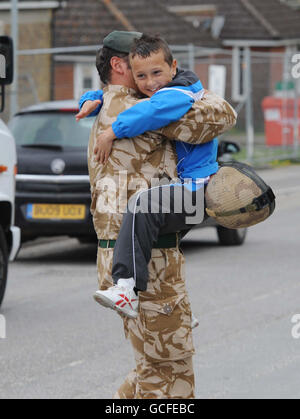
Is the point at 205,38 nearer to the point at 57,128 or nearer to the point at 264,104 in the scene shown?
the point at 264,104

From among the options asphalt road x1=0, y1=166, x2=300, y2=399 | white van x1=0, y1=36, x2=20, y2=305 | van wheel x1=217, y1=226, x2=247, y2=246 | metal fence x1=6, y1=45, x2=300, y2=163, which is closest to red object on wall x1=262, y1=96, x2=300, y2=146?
metal fence x1=6, y1=45, x2=300, y2=163

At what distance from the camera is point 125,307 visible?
380cm

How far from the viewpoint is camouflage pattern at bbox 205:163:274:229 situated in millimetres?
3818

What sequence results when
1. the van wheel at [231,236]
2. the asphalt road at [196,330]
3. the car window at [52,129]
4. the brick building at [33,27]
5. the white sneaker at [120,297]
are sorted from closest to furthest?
1. the white sneaker at [120,297]
2. the asphalt road at [196,330]
3. the car window at [52,129]
4. the van wheel at [231,236]
5. the brick building at [33,27]

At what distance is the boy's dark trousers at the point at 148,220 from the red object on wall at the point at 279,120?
22933 millimetres

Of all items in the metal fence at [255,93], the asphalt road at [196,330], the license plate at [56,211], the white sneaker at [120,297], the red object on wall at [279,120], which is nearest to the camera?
the white sneaker at [120,297]

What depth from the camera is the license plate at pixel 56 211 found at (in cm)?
1061

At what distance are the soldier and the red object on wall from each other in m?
22.8

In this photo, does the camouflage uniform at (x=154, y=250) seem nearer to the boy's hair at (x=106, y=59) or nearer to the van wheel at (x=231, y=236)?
the boy's hair at (x=106, y=59)

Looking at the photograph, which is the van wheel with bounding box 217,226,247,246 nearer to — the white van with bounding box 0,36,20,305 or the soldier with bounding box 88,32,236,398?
the white van with bounding box 0,36,20,305

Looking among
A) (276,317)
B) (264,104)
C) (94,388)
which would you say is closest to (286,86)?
(264,104)

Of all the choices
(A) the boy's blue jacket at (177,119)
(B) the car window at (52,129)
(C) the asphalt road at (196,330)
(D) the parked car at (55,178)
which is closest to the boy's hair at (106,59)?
(A) the boy's blue jacket at (177,119)

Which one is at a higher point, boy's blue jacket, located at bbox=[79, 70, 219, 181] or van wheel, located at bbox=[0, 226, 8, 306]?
boy's blue jacket, located at bbox=[79, 70, 219, 181]

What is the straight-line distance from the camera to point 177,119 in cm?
382
